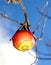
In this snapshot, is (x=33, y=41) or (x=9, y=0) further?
(x=33, y=41)

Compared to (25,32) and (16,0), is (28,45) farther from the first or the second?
(16,0)

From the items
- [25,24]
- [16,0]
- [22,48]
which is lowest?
[22,48]

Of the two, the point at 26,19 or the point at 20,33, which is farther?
the point at 20,33

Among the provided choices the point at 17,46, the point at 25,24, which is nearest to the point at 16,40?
the point at 17,46

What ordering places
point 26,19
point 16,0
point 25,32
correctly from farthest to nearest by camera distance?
point 25,32 < point 16,0 < point 26,19

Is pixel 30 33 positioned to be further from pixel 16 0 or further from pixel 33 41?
pixel 16 0

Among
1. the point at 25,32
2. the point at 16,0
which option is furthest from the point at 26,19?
the point at 25,32

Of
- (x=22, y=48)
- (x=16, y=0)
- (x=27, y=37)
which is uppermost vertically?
(x=16, y=0)

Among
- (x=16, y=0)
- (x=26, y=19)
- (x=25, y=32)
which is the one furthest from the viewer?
(x=25, y=32)

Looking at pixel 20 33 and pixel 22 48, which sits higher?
pixel 20 33
